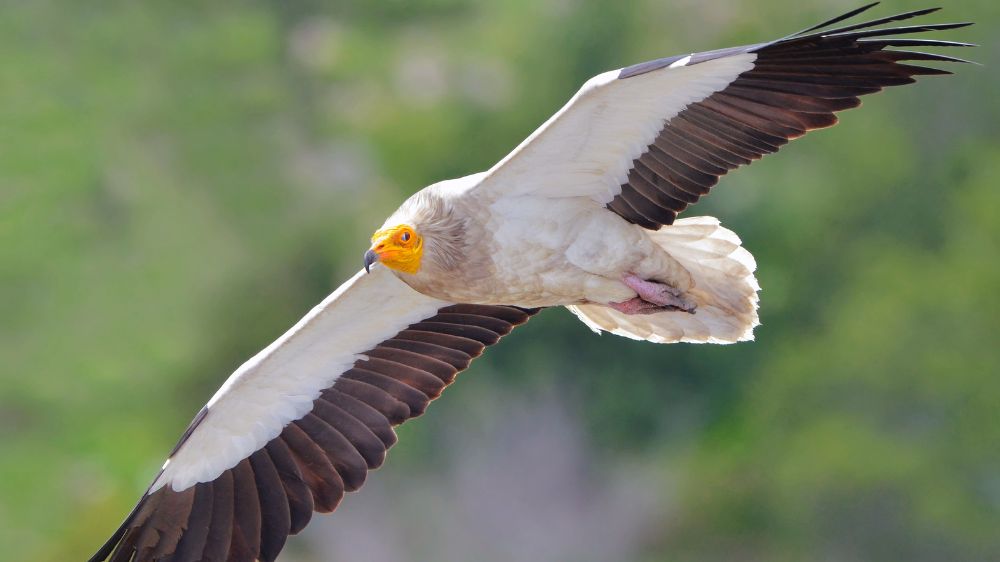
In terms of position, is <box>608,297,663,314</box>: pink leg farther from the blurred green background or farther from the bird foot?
the blurred green background

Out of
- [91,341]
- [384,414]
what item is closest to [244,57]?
[91,341]

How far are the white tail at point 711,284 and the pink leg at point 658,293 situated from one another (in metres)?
0.08

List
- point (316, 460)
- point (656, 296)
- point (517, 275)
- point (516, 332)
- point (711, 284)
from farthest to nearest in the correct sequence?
1. point (516, 332)
2. point (316, 460)
3. point (711, 284)
4. point (656, 296)
5. point (517, 275)

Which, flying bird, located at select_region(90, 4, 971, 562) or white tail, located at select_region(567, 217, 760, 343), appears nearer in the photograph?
flying bird, located at select_region(90, 4, 971, 562)

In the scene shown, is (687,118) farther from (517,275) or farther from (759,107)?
(517,275)

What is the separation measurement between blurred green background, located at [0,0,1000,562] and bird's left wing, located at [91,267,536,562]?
1096cm

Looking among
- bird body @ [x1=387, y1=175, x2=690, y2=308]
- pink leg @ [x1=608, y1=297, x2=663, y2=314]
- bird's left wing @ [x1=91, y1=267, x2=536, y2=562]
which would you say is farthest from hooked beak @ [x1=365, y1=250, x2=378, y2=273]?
pink leg @ [x1=608, y1=297, x2=663, y2=314]

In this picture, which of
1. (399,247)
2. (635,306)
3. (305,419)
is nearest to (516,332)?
(305,419)

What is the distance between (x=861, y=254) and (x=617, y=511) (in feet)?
17.4

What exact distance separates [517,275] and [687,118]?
0.75 meters

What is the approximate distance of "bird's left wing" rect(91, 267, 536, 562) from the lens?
5559 mm

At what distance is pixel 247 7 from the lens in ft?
67.9

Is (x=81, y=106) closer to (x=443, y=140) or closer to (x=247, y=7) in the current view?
(x=247, y=7)

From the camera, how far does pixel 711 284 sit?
5555mm
